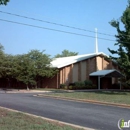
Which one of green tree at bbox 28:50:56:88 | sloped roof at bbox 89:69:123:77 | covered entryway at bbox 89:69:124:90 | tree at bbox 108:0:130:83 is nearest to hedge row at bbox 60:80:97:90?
covered entryway at bbox 89:69:124:90

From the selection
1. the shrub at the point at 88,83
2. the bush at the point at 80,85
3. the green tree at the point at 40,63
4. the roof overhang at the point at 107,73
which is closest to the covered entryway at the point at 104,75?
the roof overhang at the point at 107,73

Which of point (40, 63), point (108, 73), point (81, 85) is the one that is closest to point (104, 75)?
point (108, 73)

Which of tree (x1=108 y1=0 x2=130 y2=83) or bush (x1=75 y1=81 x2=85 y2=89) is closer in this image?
tree (x1=108 y1=0 x2=130 y2=83)

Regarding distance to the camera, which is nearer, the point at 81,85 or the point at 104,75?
the point at 81,85

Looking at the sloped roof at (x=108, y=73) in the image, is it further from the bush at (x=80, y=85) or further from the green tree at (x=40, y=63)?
the green tree at (x=40, y=63)

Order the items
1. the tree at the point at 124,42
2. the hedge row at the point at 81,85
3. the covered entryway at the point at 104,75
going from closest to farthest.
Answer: the tree at the point at 124,42, the hedge row at the point at 81,85, the covered entryway at the point at 104,75

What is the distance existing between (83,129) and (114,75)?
114 ft

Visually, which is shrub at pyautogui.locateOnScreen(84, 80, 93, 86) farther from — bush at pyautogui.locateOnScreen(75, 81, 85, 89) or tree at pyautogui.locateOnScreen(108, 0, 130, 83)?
tree at pyautogui.locateOnScreen(108, 0, 130, 83)

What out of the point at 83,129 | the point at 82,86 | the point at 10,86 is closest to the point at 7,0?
the point at 83,129

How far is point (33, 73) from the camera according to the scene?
35125mm

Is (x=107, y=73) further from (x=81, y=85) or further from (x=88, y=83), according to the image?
(x=81, y=85)

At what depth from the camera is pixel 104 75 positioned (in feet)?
128

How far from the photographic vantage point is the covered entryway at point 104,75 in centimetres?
3981

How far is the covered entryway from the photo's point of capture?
3981 cm
